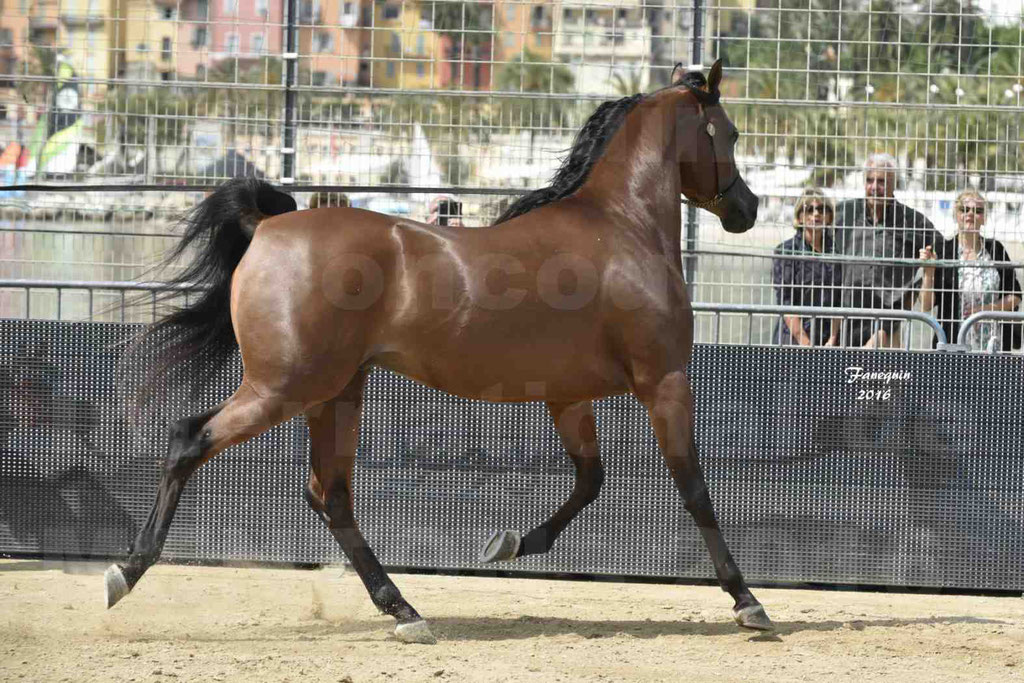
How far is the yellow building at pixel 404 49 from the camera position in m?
7.41

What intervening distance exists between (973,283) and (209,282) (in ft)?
13.5

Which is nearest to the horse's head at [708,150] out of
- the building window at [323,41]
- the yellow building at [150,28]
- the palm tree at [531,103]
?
the palm tree at [531,103]

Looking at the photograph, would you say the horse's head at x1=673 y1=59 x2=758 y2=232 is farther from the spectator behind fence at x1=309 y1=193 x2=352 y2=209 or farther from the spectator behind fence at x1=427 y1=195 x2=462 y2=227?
the spectator behind fence at x1=309 y1=193 x2=352 y2=209

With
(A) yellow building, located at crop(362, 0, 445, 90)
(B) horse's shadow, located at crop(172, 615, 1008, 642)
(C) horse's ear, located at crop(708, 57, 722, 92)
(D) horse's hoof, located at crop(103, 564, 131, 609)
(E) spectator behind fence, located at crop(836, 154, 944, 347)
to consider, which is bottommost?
(B) horse's shadow, located at crop(172, 615, 1008, 642)

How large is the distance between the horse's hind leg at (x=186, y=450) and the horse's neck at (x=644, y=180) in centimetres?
168

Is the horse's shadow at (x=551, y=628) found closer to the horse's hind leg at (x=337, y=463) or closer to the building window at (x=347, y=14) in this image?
the horse's hind leg at (x=337, y=463)

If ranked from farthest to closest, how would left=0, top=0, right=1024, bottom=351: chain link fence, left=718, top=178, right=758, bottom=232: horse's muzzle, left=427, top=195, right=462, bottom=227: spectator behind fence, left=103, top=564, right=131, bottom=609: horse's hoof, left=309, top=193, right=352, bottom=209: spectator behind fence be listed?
left=309, top=193, right=352, bottom=209: spectator behind fence < left=0, top=0, right=1024, bottom=351: chain link fence < left=427, top=195, right=462, bottom=227: spectator behind fence < left=718, top=178, right=758, bottom=232: horse's muzzle < left=103, top=564, right=131, bottom=609: horse's hoof

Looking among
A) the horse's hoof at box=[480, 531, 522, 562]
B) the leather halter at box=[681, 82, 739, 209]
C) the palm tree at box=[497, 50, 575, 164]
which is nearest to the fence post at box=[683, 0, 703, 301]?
the palm tree at box=[497, 50, 575, 164]

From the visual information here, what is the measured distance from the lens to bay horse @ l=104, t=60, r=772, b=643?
5363 mm

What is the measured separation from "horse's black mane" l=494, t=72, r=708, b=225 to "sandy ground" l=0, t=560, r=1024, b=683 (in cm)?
184

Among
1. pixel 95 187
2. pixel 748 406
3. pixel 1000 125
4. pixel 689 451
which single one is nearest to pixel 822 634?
pixel 689 451

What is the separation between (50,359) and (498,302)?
2.64 m

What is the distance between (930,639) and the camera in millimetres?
5711

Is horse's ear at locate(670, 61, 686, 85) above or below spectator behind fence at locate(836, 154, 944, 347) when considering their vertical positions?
above
